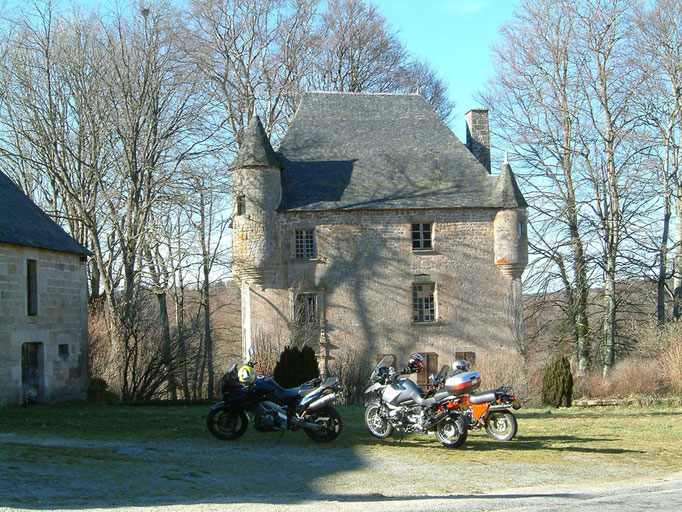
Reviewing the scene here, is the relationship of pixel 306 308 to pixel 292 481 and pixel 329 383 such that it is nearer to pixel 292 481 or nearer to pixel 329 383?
pixel 329 383

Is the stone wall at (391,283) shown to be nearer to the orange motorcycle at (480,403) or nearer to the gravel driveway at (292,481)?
the orange motorcycle at (480,403)

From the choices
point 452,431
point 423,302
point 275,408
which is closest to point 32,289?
point 275,408

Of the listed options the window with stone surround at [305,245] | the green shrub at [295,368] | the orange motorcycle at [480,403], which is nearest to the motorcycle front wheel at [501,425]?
the orange motorcycle at [480,403]

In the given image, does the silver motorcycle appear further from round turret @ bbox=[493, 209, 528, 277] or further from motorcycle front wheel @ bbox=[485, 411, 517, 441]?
round turret @ bbox=[493, 209, 528, 277]

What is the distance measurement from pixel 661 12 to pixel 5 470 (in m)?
30.6

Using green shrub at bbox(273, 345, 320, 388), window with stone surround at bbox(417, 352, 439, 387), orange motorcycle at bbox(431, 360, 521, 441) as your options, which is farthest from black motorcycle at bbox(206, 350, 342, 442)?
window with stone surround at bbox(417, 352, 439, 387)

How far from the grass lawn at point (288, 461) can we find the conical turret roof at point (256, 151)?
17356 millimetres

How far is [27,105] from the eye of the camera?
3136 centimetres

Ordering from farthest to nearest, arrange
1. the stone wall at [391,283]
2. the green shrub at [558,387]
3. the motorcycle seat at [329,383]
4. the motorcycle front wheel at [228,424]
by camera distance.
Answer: the stone wall at [391,283] → the green shrub at [558,387] → the motorcycle front wheel at [228,424] → the motorcycle seat at [329,383]

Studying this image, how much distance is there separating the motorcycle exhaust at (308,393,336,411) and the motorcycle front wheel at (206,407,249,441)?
4.16ft

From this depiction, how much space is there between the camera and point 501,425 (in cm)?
1348

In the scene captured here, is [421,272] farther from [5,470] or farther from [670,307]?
[5,470]

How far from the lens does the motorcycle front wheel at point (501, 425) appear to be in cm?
1336

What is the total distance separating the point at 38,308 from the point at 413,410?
11417mm
